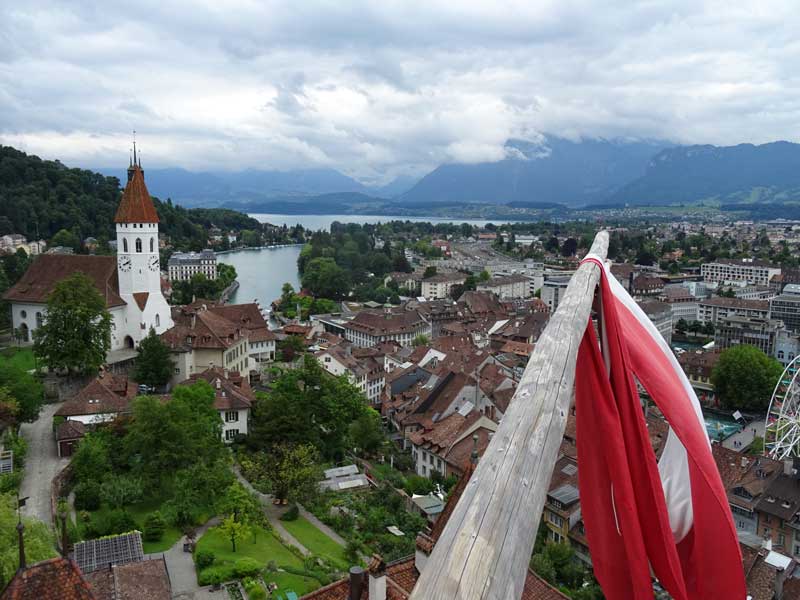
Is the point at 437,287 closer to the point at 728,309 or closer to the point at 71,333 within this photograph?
the point at 728,309

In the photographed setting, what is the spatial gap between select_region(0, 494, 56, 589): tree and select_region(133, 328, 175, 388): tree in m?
14.1

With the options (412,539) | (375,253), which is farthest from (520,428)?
(375,253)

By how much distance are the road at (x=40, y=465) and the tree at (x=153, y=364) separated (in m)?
3.71

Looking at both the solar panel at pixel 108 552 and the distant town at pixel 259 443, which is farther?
the distant town at pixel 259 443

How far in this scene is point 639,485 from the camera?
8.68 ft

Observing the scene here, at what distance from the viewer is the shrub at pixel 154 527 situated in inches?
623

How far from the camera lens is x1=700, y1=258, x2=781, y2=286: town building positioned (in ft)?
262

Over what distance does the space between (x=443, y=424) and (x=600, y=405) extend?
23.6 meters

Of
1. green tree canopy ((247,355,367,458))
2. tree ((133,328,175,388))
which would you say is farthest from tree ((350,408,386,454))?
tree ((133,328,175,388))

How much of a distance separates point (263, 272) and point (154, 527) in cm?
7951

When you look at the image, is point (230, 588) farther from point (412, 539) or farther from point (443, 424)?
point (443, 424)

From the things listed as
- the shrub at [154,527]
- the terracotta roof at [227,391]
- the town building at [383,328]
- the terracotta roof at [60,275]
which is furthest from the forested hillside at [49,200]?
the shrub at [154,527]

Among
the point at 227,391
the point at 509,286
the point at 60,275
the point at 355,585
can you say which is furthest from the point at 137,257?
the point at 509,286

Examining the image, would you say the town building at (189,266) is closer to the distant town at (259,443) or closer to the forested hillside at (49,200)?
the forested hillside at (49,200)
